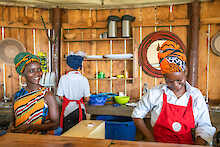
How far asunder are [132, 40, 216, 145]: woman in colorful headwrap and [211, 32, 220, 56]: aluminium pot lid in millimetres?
2792

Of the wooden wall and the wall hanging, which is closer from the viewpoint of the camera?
the wooden wall

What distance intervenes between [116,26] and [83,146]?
11.5 feet

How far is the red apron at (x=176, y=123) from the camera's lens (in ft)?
4.88

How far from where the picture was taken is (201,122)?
4.80ft

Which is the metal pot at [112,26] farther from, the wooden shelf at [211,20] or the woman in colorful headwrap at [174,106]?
the woman in colorful headwrap at [174,106]

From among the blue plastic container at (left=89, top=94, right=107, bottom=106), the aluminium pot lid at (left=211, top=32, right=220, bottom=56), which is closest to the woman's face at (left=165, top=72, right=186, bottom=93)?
the blue plastic container at (left=89, top=94, right=107, bottom=106)

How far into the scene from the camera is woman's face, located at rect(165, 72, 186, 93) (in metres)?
1.43

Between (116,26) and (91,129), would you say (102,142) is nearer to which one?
(91,129)

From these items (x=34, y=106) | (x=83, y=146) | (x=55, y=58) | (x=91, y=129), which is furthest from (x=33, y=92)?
(x=55, y=58)

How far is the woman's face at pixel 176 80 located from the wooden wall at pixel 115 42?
2473 mm

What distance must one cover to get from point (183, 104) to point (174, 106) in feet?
0.25

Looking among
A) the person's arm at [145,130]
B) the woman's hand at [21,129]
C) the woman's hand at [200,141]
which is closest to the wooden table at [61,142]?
the woman's hand at [21,129]

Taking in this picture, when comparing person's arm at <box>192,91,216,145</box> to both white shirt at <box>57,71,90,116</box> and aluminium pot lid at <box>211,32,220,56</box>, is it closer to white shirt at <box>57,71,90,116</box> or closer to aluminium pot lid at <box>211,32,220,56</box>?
white shirt at <box>57,71,90,116</box>

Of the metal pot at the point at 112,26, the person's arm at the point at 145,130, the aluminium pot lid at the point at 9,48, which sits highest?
the metal pot at the point at 112,26
